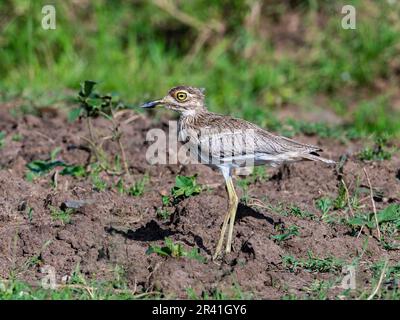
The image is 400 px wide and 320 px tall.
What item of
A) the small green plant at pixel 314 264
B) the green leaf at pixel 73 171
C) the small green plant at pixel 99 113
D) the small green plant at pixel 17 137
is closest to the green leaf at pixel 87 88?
the small green plant at pixel 99 113

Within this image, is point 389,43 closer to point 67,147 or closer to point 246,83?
point 246,83

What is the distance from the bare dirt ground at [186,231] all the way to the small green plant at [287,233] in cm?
3

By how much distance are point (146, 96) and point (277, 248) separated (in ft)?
13.1

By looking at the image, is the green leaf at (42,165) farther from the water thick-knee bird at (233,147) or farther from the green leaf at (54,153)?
the water thick-knee bird at (233,147)

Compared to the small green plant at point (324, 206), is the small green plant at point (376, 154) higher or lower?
higher

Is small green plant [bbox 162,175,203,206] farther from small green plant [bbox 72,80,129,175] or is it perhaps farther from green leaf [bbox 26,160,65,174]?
green leaf [bbox 26,160,65,174]

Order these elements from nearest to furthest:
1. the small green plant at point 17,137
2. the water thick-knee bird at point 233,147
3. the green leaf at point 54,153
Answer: the water thick-knee bird at point 233,147, the green leaf at point 54,153, the small green plant at point 17,137

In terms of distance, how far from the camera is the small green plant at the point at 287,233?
205 inches

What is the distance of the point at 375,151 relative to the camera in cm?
692

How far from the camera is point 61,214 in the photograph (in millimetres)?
5723

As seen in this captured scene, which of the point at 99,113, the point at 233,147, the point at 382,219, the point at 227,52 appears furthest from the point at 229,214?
the point at 227,52

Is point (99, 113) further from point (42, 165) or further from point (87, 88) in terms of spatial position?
point (42, 165)

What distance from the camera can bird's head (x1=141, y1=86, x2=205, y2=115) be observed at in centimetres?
573

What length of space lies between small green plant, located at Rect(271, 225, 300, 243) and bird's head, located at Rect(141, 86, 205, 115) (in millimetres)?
1051
